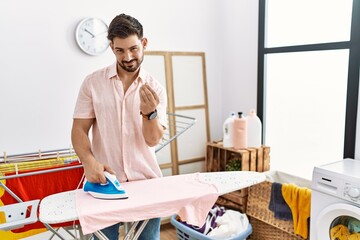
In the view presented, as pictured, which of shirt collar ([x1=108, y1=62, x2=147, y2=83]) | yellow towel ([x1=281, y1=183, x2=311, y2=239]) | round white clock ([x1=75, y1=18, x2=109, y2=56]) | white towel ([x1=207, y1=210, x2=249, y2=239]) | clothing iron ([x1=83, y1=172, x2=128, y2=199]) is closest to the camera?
clothing iron ([x1=83, y1=172, x2=128, y2=199])

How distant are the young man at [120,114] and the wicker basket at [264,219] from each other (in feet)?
4.18

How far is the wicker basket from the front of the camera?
7.63 feet

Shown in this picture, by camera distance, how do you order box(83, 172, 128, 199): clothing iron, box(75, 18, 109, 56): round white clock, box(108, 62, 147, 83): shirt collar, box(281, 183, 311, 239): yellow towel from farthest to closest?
1. box(75, 18, 109, 56): round white clock
2. box(281, 183, 311, 239): yellow towel
3. box(108, 62, 147, 83): shirt collar
4. box(83, 172, 128, 199): clothing iron

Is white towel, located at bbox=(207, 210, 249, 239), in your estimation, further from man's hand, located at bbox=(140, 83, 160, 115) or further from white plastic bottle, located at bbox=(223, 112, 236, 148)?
man's hand, located at bbox=(140, 83, 160, 115)

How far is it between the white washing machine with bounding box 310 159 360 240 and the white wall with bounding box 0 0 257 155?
3.86 feet

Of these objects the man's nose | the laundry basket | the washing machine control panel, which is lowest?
the laundry basket

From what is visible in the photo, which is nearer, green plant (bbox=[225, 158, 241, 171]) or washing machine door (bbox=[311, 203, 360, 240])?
washing machine door (bbox=[311, 203, 360, 240])

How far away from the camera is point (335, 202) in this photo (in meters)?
1.90

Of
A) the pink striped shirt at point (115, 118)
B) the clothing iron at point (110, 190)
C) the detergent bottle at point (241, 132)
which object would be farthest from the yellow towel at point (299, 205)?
the clothing iron at point (110, 190)

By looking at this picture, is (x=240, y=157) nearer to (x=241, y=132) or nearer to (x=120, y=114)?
(x=241, y=132)

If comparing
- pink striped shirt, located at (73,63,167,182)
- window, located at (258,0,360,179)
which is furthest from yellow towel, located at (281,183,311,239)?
pink striped shirt, located at (73,63,167,182)

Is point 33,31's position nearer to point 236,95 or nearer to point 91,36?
point 91,36

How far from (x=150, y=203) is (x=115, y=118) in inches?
15.7

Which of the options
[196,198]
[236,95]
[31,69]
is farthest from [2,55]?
[236,95]
